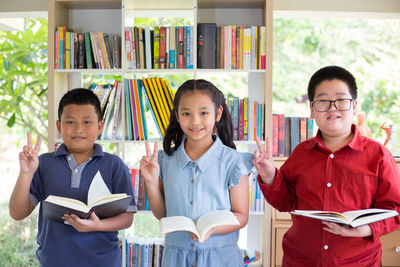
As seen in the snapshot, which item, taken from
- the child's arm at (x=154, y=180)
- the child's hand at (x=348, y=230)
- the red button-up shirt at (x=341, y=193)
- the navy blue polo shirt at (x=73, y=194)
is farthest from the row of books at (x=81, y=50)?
the child's hand at (x=348, y=230)

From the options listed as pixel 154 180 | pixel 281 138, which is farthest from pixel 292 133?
pixel 154 180

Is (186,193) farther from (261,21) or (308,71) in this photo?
(308,71)

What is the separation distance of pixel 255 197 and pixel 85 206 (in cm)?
133

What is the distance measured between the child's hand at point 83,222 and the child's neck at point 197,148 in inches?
17.1

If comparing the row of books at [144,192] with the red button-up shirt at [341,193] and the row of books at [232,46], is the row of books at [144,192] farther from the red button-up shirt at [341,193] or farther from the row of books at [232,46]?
the red button-up shirt at [341,193]

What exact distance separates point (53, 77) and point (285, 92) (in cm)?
498

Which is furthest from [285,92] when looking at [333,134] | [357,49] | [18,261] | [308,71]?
[333,134]

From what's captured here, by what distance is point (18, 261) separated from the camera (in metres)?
3.77

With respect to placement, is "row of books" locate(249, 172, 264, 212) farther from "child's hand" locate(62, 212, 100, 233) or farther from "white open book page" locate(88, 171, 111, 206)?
"child's hand" locate(62, 212, 100, 233)

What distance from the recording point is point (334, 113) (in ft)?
4.93

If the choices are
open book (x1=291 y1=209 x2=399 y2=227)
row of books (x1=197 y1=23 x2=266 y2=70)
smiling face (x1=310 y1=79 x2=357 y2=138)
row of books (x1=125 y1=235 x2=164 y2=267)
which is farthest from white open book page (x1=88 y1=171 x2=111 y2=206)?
row of books (x1=197 y1=23 x2=266 y2=70)

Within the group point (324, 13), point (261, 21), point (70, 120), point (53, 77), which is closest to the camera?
point (70, 120)

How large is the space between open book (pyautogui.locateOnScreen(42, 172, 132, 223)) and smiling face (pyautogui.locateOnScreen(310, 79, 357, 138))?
0.78 meters

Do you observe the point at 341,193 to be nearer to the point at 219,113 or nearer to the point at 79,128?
the point at 219,113
